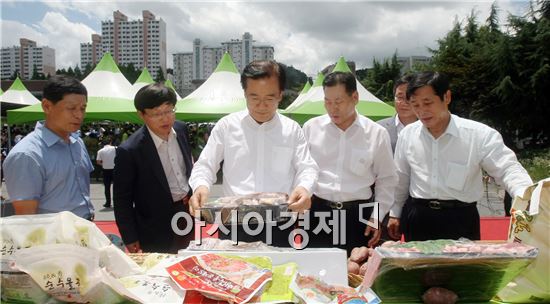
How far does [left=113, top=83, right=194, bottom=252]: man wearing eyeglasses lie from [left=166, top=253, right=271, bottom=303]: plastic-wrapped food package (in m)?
1.03

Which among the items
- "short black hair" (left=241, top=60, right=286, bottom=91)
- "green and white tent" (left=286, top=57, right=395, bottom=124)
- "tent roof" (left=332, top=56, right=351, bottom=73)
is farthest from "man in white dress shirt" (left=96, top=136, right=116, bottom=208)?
"short black hair" (left=241, top=60, right=286, bottom=91)

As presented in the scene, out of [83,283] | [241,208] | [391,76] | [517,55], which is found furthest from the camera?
[391,76]

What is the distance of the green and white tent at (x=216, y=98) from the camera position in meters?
8.85

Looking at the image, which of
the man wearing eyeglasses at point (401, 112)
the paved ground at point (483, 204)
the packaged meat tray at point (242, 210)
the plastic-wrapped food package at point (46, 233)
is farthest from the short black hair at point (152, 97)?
the paved ground at point (483, 204)

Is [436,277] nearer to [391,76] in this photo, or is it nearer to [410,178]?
[410,178]

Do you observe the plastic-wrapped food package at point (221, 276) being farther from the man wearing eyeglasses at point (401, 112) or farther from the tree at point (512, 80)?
the tree at point (512, 80)

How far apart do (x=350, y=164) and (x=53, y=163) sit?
1.40 metres

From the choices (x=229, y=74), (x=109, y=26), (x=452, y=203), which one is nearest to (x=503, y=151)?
(x=452, y=203)

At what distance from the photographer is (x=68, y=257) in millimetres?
1027

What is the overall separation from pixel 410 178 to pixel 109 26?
2398 inches

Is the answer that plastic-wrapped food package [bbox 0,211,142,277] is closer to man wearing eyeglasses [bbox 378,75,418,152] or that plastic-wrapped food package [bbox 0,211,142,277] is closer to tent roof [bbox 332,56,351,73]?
man wearing eyeglasses [bbox 378,75,418,152]

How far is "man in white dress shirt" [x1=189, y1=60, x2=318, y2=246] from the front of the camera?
69.7 inches

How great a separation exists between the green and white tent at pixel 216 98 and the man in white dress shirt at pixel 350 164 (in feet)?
21.2

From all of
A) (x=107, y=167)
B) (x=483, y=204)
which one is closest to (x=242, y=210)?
(x=483, y=204)
